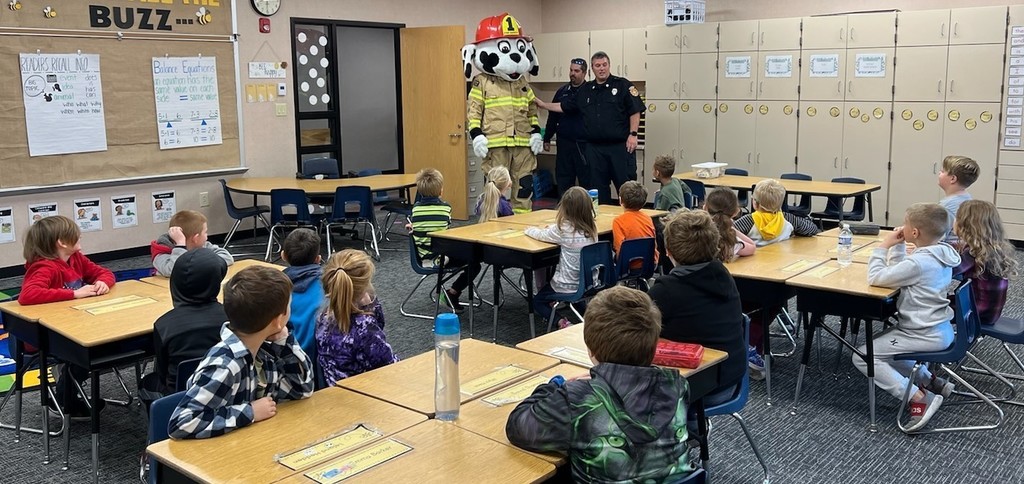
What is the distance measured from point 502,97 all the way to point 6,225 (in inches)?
182

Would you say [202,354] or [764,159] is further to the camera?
[764,159]

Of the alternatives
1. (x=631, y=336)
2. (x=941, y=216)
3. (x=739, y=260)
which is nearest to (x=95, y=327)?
(x=631, y=336)

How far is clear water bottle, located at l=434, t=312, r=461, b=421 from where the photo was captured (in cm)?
233

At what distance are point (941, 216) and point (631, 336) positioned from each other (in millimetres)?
2441

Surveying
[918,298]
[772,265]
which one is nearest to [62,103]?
[772,265]

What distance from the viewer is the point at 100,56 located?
764 centimetres

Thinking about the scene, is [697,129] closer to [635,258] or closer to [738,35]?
[738,35]

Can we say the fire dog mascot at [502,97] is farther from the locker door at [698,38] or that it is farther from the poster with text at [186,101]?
the poster with text at [186,101]

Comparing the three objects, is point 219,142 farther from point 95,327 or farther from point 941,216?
point 941,216

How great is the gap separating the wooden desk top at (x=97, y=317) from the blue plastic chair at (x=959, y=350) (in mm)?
3280

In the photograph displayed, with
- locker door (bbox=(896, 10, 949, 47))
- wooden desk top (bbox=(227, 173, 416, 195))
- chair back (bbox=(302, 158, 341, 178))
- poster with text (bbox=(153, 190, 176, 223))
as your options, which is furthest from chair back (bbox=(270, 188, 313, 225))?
locker door (bbox=(896, 10, 949, 47))

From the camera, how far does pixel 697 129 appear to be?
10.4 meters

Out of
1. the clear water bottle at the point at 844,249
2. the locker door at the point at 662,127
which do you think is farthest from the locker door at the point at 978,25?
the clear water bottle at the point at 844,249

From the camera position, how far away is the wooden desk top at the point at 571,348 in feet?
9.23
